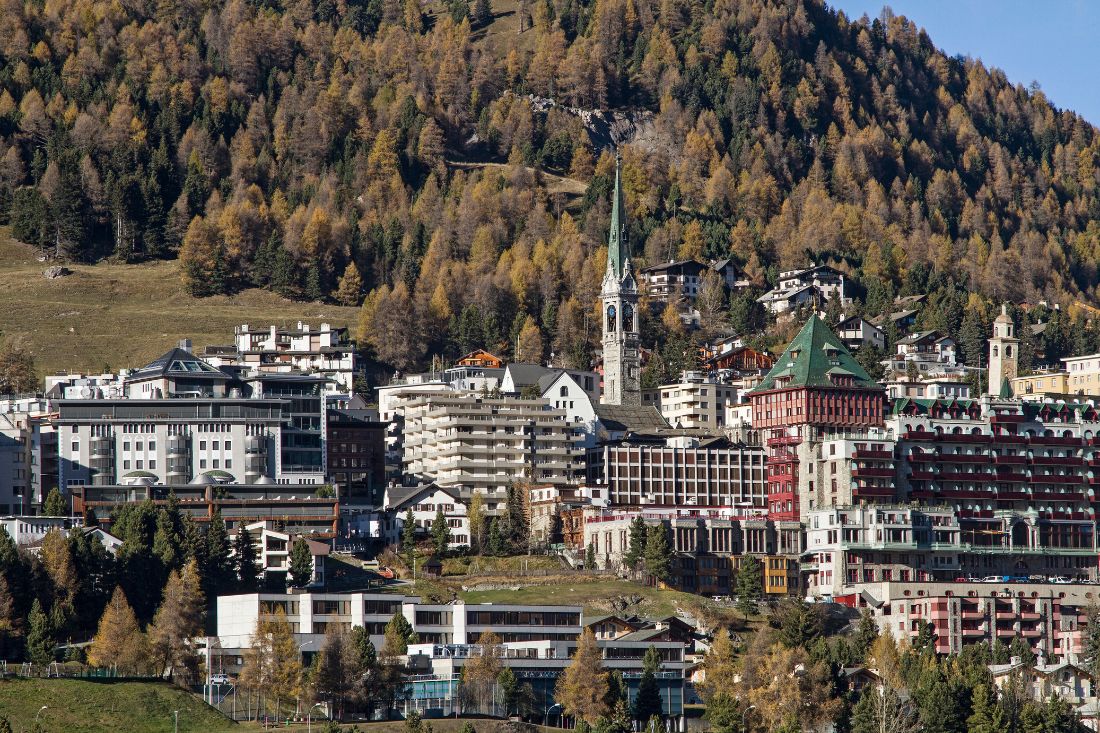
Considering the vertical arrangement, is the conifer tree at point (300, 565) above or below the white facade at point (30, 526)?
below

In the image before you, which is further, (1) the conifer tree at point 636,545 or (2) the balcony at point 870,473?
(2) the balcony at point 870,473

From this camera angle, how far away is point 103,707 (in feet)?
438

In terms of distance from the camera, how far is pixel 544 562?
7067 inches

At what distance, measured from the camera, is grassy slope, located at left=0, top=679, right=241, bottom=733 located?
13088cm

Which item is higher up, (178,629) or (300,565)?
(300,565)

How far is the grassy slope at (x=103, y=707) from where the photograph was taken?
131 m

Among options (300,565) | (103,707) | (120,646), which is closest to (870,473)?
(300,565)

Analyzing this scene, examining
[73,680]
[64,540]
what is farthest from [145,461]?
[73,680]

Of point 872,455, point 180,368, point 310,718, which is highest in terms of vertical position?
point 180,368

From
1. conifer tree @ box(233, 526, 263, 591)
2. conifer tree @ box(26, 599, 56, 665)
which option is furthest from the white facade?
conifer tree @ box(26, 599, 56, 665)

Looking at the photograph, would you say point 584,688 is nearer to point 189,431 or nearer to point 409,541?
point 409,541

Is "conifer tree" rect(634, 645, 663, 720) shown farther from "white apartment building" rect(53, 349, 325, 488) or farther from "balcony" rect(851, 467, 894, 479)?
"white apartment building" rect(53, 349, 325, 488)

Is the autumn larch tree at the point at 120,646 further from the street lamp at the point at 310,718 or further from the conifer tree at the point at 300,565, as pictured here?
the conifer tree at the point at 300,565

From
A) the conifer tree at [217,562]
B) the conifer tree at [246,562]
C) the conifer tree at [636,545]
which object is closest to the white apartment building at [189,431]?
the conifer tree at [246,562]
